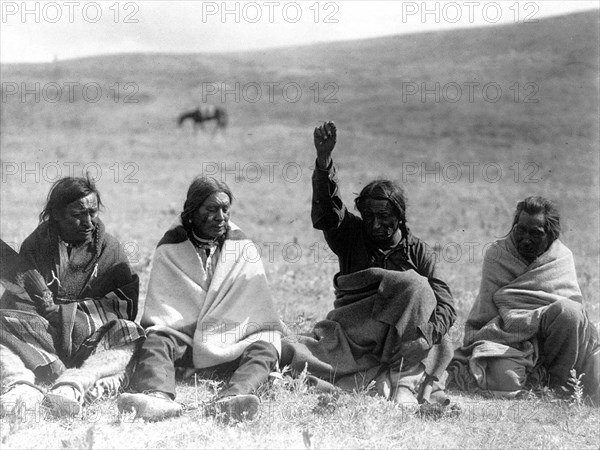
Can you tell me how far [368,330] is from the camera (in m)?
5.36

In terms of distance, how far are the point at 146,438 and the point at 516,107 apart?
91.4 ft

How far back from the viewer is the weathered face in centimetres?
550

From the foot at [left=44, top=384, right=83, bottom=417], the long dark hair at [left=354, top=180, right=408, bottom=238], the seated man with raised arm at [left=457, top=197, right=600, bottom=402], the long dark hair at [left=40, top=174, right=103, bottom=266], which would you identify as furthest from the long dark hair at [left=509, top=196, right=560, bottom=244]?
the foot at [left=44, top=384, right=83, bottom=417]

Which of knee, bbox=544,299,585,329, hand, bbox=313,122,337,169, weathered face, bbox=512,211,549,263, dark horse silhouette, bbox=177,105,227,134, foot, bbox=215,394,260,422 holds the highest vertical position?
dark horse silhouette, bbox=177,105,227,134

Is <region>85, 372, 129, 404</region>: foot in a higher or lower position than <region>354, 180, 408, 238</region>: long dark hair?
lower

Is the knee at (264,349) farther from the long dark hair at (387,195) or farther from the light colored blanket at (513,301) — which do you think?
the light colored blanket at (513,301)

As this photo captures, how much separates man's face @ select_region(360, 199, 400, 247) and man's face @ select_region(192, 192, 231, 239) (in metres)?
0.91

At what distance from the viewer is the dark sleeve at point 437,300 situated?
17.0 feet

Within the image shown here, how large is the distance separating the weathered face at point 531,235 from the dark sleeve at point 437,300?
0.63 metres

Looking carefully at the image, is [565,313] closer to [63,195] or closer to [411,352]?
[411,352]

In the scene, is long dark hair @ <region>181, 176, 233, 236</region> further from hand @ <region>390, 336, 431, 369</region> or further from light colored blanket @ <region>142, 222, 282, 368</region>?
hand @ <region>390, 336, 431, 369</region>

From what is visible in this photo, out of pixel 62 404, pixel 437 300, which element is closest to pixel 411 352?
pixel 437 300

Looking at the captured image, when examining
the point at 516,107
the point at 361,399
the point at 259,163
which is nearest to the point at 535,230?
the point at 361,399

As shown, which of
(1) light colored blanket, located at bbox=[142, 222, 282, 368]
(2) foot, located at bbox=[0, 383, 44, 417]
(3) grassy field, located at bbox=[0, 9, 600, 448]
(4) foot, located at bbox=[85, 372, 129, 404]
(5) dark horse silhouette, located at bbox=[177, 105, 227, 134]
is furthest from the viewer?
(5) dark horse silhouette, located at bbox=[177, 105, 227, 134]
